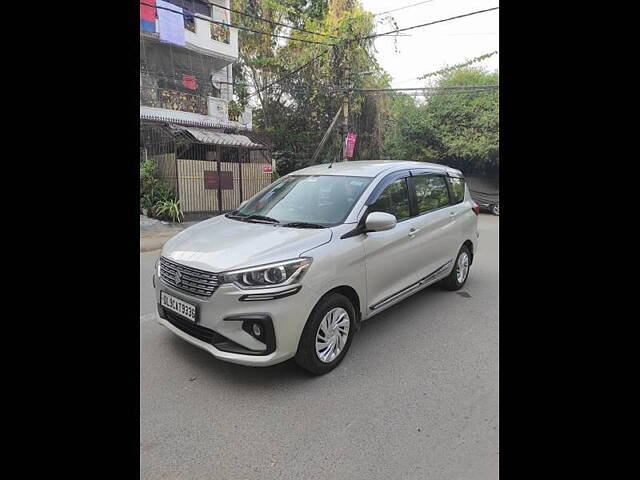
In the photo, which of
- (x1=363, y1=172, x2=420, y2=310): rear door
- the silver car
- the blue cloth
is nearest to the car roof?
the silver car

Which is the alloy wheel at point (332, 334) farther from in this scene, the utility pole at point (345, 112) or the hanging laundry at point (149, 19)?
the hanging laundry at point (149, 19)

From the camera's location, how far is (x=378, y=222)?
10.4 ft

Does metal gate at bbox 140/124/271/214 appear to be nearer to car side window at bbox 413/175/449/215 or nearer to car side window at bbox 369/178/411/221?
car side window at bbox 413/175/449/215

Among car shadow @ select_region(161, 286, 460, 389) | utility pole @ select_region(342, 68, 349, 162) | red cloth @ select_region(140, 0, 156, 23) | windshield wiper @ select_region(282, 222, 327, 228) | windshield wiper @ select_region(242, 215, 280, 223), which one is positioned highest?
red cloth @ select_region(140, 0, 156, 23)

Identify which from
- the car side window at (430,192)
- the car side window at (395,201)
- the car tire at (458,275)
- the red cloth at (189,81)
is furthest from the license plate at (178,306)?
the red cloth at (189,81)

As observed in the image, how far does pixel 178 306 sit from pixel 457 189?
11.9 ft

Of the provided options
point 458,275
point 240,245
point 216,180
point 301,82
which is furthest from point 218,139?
point 240,245

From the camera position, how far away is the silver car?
2.64 meters

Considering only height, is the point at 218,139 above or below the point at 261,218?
above

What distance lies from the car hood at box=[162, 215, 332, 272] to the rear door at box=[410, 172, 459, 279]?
1354 millimetres

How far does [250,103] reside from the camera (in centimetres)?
1952

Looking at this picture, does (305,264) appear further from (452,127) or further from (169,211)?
(452,127)
